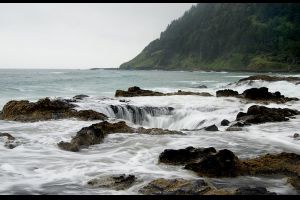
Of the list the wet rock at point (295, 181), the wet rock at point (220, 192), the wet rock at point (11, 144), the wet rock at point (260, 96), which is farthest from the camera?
the wet rock at point (260, 96)

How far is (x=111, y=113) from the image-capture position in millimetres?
19188

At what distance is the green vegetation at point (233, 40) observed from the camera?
118938 millimetres

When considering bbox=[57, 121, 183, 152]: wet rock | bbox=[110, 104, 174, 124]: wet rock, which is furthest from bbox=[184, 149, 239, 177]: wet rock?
bbox=[110, 104, 174, 124]: wet rock

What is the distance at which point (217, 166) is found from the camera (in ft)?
27.8

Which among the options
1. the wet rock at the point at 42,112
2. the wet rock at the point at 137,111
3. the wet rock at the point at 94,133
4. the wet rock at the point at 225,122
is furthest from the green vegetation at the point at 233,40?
the wet rock at the point at 94,133

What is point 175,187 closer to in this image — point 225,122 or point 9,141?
point 9,141

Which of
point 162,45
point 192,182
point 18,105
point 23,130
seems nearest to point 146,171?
point 192,182

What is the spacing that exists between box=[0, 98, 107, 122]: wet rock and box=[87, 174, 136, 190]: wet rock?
847 centimetres

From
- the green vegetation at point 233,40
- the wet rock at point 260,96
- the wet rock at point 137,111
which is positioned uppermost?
the green vegetation at point 233,40

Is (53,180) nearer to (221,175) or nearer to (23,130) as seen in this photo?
(221,175)

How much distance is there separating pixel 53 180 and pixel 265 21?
140181 millimetres

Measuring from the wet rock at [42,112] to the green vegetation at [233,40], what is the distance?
86.4 meters

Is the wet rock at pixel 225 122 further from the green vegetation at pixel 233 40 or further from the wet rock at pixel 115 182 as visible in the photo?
the green vegetation at pixel 233 40

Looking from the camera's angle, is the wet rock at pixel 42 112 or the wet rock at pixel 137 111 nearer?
the wet rock at pixel 42 112
